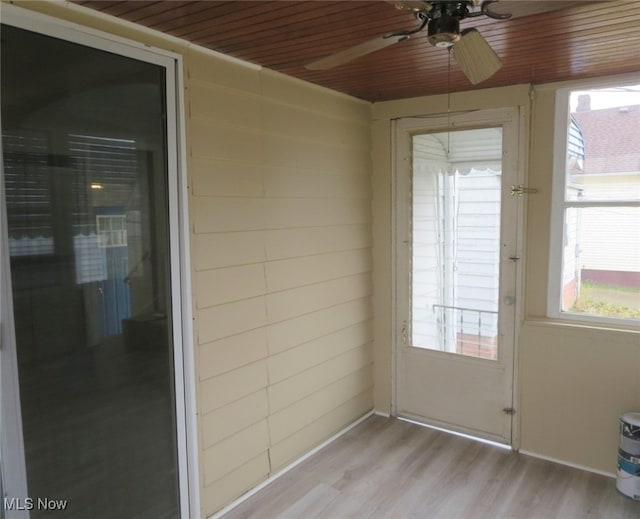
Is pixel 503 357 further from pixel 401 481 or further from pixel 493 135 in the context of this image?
pixel 493 135

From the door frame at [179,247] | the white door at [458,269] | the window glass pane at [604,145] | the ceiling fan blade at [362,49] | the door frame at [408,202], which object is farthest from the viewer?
the white door at [458,269]

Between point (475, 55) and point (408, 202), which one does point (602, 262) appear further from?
point (475, 55)

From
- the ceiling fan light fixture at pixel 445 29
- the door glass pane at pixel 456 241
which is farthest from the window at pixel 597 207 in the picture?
the ceiling fan light fixture at pixel 445 29

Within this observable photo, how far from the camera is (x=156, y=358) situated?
235 cm

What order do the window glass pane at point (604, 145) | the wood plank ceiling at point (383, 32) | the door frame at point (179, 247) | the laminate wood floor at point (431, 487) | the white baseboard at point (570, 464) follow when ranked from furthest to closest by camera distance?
1. the white baseboard at point (570, 464)
2. the window glass pane at point (604, 145)
3. the laminate wood floor at point (431, 487)
4. the door frame at point (179, 247)
5. the wood plank ceiling at point (383, 32)

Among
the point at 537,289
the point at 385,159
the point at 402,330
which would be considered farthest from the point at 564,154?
the point at 402,330

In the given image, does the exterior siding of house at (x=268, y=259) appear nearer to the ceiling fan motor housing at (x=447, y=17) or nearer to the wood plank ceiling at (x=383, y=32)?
the wood plank ceiling at (x=383, y=32)

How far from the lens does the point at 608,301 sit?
3.06m

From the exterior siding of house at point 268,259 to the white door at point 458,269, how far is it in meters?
0.32

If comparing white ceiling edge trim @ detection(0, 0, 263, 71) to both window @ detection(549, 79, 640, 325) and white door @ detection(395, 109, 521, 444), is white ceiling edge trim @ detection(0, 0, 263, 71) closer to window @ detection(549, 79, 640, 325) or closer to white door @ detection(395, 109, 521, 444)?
white door @ detection(395, 109, 521, 444)

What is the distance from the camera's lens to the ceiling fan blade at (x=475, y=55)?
1640 millimetres

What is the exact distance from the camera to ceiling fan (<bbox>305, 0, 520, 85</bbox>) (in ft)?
5.11

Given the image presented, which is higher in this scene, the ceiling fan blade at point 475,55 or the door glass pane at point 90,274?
the ceiling fan blade at point 475,55

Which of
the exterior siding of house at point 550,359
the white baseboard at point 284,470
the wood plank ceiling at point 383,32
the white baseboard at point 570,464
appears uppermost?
the wood plank ceiling at point 383,32
